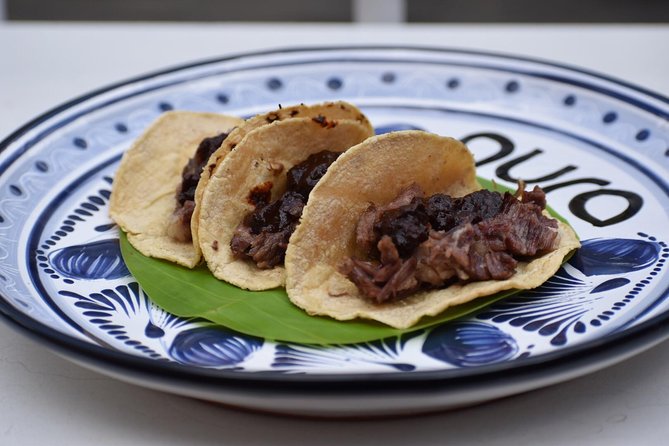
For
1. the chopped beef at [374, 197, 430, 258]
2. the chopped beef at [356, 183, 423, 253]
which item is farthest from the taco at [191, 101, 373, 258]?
the chopped beef at [374, 197, 430, 258]

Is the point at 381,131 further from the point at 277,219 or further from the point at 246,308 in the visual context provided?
the point at 246,308

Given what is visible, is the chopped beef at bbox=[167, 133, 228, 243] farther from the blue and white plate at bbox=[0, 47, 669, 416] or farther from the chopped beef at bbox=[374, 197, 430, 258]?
the chopped beef at bbox=[374, 197, 430, 258]

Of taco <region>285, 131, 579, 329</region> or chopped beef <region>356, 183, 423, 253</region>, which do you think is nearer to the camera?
taco <region>285, 131, 579, 329</region>

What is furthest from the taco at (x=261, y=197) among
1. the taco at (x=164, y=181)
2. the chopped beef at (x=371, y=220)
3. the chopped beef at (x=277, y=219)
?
the chopped beef at (x=371, y=220)

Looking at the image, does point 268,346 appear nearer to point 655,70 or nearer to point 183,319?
point 183,319

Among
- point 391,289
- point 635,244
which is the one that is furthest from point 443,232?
point 635,244

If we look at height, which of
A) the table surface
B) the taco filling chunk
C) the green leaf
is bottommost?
the table surface

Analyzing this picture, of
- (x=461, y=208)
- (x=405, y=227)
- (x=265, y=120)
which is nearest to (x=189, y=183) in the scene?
(x=265, y=120)
